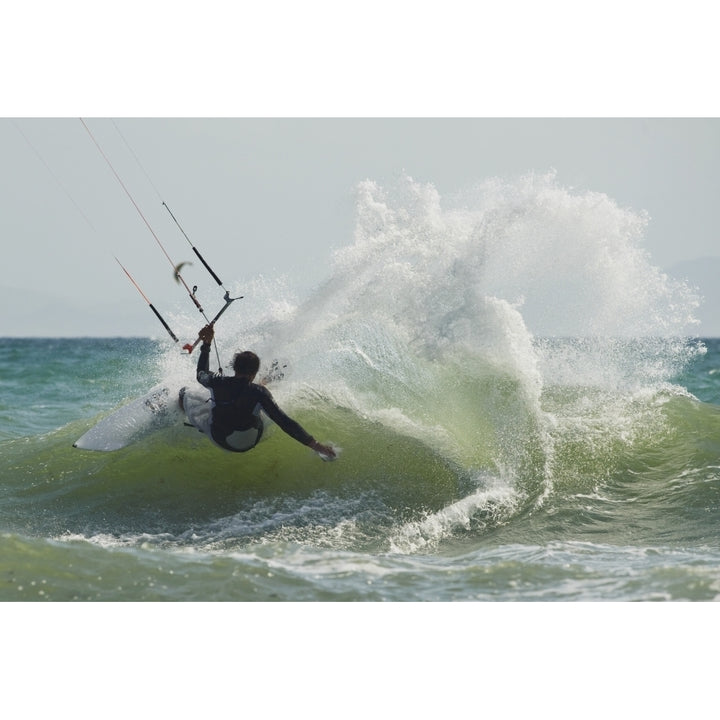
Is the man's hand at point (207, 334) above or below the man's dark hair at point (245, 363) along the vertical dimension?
above

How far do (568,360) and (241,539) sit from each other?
5873mm

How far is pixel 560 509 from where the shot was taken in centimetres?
833

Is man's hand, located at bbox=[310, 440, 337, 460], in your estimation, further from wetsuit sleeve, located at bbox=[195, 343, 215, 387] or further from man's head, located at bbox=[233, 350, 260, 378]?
wetsuit sleeve, located at bbox=[195, 343, 215, 387]

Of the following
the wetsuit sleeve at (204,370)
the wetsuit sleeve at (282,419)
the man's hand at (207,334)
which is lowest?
A: the wetsuit sleeve at (282,419)

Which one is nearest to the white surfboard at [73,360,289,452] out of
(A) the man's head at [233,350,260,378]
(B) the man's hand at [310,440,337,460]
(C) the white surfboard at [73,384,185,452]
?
(C) the white surfboard at [73,384,185,452]

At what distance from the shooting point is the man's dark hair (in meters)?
7.85

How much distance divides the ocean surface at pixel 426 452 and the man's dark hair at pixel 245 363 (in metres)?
1.31

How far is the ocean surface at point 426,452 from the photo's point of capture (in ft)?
21.7

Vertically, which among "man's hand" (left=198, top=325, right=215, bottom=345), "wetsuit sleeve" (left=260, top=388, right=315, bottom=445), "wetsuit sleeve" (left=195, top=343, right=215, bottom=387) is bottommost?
"wetsuit sleeve" (left=260, top=388, right=315, bottom=445)

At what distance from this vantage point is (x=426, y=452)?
30.1 ft

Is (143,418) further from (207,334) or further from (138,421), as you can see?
(207,334)

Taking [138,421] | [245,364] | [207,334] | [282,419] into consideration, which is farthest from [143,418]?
[282,419]

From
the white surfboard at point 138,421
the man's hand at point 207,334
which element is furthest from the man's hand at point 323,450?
the white surfboard at point 138,421

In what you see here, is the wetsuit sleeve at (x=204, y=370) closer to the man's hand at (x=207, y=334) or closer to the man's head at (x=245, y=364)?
the man's hand at (x=207, y=334)
